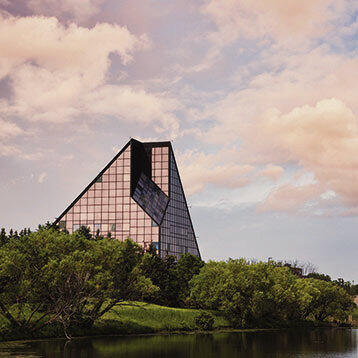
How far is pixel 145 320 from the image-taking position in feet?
300

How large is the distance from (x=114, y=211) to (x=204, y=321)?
79.6 meters

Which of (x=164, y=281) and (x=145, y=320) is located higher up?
(x=164, y=281)

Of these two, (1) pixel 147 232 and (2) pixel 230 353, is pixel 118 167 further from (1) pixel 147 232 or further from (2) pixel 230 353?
(2) pixel 230 353

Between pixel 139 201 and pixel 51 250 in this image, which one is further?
pixel 139 201

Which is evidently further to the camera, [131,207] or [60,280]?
[131,207]

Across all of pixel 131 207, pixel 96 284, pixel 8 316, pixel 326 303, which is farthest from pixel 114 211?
pixel 8 316

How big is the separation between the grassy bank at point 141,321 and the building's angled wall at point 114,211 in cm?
6658

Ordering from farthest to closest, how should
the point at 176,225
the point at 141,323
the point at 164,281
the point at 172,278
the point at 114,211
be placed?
1. the point at 176,225
2. the point at 114,211
3. the point at 172,278
4. the point at 164,281
5. the point at 141,323

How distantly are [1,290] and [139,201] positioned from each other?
349 ft

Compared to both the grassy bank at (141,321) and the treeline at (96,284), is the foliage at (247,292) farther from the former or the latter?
the grassy bank at (141,321)

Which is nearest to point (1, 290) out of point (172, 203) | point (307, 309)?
point (307, 309)

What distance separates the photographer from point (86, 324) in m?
77.6

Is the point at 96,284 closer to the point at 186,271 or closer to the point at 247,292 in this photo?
the point at 247,292

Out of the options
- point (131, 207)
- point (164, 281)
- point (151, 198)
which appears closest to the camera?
point (164, 281)
